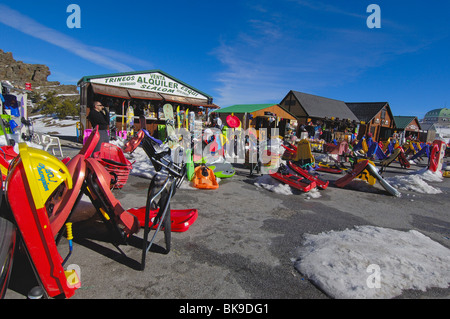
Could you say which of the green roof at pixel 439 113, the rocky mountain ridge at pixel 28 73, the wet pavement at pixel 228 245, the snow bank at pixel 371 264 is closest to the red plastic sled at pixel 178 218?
the wet pavement at pixel 228 245

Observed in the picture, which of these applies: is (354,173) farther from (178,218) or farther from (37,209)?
(37,209)

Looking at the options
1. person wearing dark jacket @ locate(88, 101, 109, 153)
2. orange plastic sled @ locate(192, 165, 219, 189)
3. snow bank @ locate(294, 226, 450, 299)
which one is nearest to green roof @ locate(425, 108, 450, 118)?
→ orange plastic sled @ locate(192, 165, 219, 189)

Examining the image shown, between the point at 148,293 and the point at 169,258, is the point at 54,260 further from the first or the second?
the point at 169,258

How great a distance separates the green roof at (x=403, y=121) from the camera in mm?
39844

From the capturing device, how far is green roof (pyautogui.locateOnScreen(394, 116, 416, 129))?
131 ft

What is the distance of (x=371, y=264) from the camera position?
2.60 metres

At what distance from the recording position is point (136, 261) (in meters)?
2.62

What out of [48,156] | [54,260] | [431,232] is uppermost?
[48,156]

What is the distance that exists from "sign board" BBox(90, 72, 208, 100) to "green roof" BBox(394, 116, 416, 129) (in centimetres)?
3761

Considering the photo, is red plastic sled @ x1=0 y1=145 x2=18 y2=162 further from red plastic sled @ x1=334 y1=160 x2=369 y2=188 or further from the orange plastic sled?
red plastic sled @ x1=334 y1=160 x2=369 y2=188

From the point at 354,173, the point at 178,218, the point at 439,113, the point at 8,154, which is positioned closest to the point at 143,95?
the point at 8,154

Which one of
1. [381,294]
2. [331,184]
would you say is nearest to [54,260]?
[381,294]
